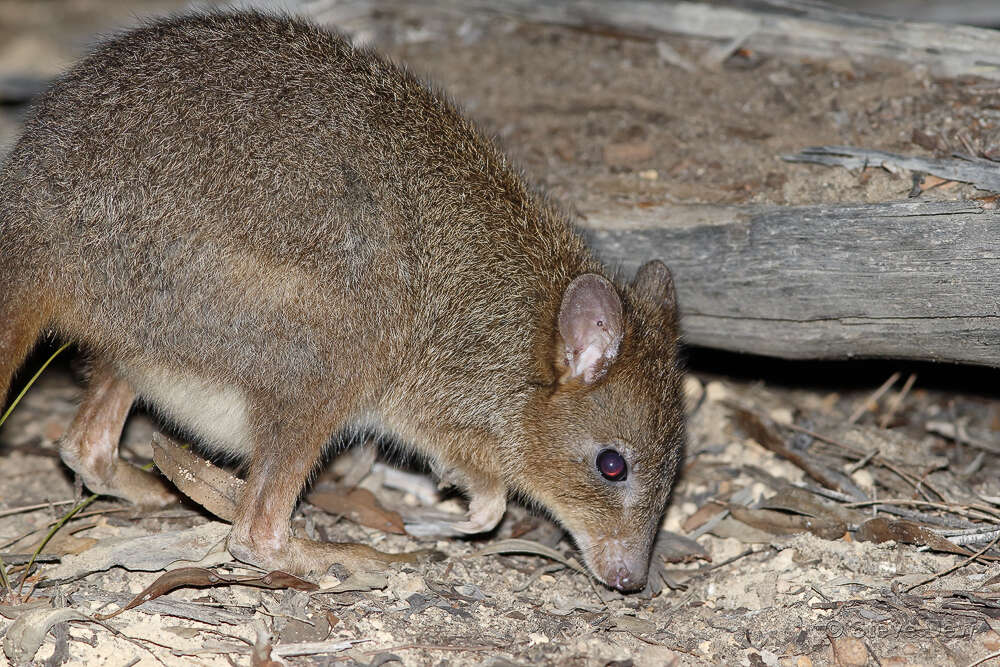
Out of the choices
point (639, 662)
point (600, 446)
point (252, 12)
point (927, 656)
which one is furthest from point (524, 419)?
point (252, 12)

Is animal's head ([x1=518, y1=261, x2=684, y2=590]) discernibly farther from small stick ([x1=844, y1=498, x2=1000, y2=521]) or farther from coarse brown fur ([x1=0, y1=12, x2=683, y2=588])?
small stick ([x1=844, y1=498, x2=1000, y2=521])

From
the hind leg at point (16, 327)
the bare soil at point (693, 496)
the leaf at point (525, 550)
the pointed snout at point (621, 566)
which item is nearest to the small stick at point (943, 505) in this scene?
the bare soil at point (693, 496)

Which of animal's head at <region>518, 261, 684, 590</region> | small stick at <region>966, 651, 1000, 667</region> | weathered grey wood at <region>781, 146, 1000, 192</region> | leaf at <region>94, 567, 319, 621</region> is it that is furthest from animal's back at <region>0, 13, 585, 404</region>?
small stick at <region>966, 651, 1000, 667</region>

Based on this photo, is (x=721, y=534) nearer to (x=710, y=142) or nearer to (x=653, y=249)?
(x=653, y=249)

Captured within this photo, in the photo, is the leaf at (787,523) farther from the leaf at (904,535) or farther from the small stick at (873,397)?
the small stick at (873,397)

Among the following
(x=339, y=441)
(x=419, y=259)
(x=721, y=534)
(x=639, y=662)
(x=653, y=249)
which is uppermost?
(x=419, y=259)

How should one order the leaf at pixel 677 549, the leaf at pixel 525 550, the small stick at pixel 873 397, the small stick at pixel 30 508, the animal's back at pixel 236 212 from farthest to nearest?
the small stick at pixel 873 397
the leaf at pixel 677 549
the leaf at pixel 525 550
the small stick at pixel 30 508
the animal's back at pixel 236 212
